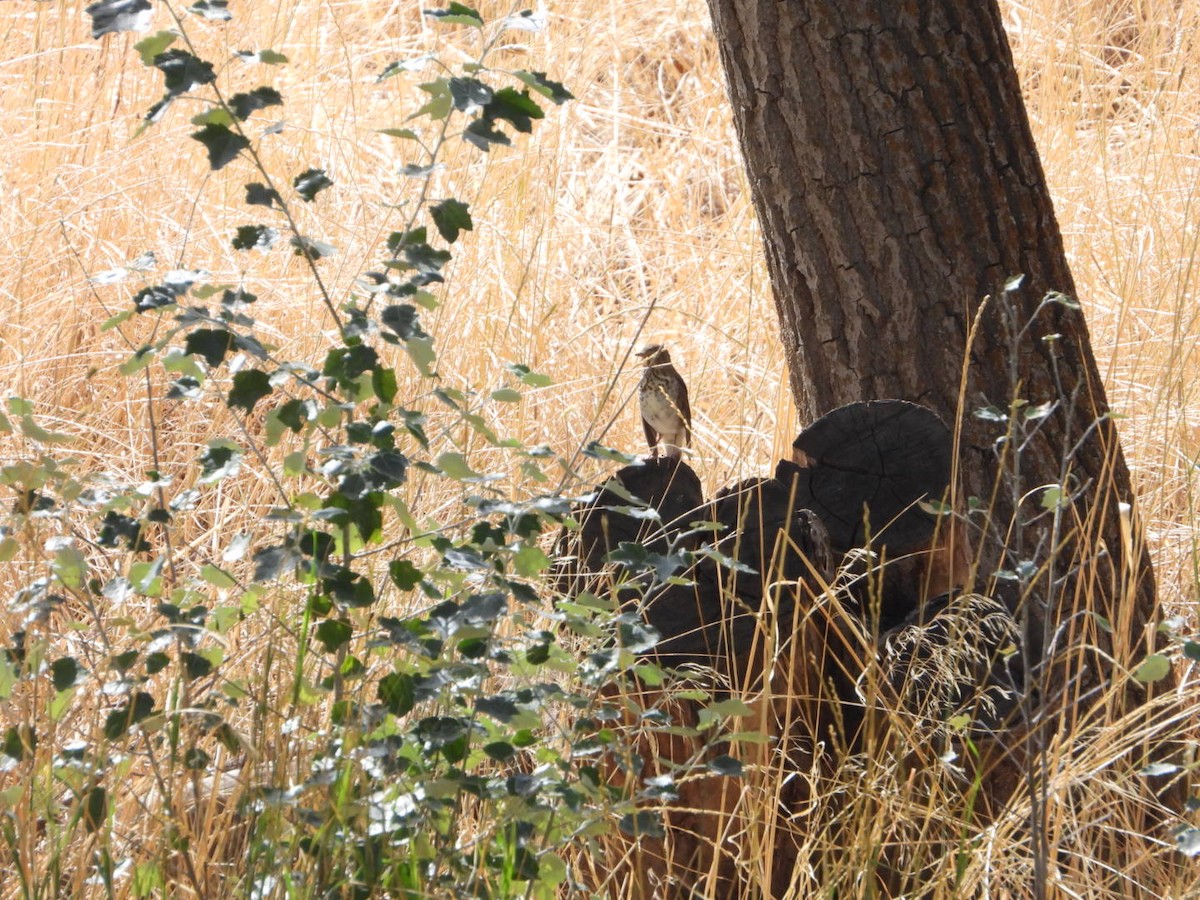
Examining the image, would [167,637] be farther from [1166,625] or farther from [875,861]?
[1166,625]

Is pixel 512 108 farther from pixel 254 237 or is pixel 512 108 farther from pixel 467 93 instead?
pixel 254 237

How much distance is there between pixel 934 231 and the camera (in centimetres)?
200

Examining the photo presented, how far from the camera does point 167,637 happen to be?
4.29 ft

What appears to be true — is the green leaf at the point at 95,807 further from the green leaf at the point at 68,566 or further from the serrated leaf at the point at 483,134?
the serrated leaf at the point at 483,134

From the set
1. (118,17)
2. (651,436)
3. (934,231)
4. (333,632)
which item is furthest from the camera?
(651,436)

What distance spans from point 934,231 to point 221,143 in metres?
1.17

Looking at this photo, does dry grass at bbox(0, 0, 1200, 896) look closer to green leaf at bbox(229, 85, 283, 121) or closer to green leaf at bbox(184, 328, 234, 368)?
green leaf at bbox(184, 328, 234, 368)

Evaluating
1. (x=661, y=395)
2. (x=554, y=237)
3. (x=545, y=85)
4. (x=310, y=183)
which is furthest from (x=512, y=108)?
(x=554, y=237)

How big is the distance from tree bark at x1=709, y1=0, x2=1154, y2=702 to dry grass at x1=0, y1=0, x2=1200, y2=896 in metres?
0.30

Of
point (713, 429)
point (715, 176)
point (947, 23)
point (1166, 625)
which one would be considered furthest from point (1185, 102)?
point (1166, 625)

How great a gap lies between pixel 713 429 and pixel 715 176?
4.68 feet

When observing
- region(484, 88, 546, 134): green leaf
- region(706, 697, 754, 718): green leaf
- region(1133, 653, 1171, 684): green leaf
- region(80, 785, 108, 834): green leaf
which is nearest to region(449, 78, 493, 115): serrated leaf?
region(484, 88, 546, 134): green leaf

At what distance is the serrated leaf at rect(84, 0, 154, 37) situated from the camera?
1.16m

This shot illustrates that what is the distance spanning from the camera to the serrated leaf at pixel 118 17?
1163mm
